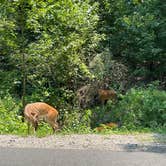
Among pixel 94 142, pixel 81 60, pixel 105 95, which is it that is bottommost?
pixel 94 142

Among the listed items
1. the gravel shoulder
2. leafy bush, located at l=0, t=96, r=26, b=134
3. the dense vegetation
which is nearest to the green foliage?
the dense vegetation

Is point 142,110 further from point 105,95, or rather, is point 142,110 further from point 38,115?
point 38,115

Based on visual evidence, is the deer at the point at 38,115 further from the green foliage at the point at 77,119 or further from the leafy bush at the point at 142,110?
the leafy bush at the point at 142,110

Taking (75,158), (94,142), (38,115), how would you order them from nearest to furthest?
(75,158) → (94,142) → (38,115)

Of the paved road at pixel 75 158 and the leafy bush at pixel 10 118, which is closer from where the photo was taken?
the paved road at pixel 75 158

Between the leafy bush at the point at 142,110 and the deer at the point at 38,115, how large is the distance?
1759mm

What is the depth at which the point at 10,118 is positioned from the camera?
475 inches

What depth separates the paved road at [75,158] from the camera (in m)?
7.46

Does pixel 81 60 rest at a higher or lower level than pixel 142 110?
higher

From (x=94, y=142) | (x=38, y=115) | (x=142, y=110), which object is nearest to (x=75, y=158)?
(x=94, y=142)

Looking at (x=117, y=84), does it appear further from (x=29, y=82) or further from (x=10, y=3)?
(x=10, y=3)

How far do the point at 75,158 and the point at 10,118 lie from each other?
4664 millimetres

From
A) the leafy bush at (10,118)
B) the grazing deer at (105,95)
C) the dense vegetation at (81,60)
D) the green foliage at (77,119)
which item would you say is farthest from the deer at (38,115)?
the grazing deer at (105,95)

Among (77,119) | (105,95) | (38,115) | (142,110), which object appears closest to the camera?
(38,115)
